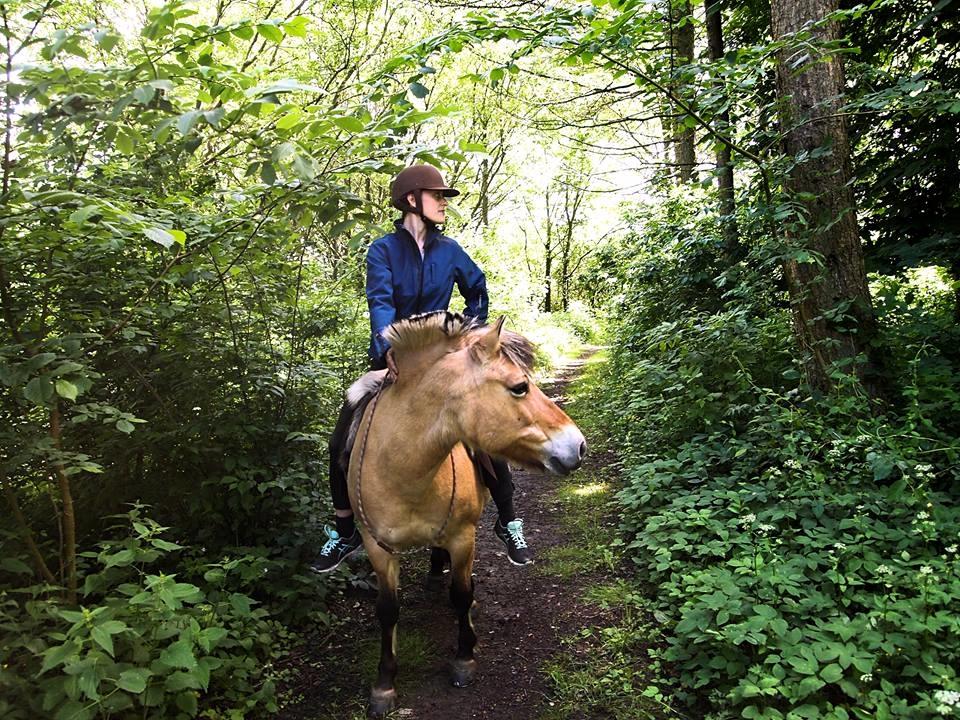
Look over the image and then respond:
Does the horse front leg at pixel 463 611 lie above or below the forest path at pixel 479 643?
above

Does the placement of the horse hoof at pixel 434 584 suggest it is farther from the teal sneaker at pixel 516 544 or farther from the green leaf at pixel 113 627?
the green leaf at pixel 113 627

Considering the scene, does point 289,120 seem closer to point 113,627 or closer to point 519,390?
point 519,390

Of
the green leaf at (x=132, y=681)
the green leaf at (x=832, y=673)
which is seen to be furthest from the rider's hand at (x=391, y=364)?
the green leaf at (x=832, y=673)

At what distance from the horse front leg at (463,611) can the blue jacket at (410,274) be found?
1.36 metres

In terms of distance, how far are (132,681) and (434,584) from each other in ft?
8.40

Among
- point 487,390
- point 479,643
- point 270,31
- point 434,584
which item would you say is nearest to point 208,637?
point 479,643

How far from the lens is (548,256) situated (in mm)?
37344

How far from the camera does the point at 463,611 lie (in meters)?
3.61

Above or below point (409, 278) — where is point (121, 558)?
below

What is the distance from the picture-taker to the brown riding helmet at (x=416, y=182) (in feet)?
11.4

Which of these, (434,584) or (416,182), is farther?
(434,584)

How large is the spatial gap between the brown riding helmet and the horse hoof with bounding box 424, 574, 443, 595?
3128 mm

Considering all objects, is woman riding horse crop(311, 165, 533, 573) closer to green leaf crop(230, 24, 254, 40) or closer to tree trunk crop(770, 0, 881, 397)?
green leaf crop(230, 24, 254, 40)

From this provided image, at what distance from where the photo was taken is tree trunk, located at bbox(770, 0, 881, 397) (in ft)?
15.1
